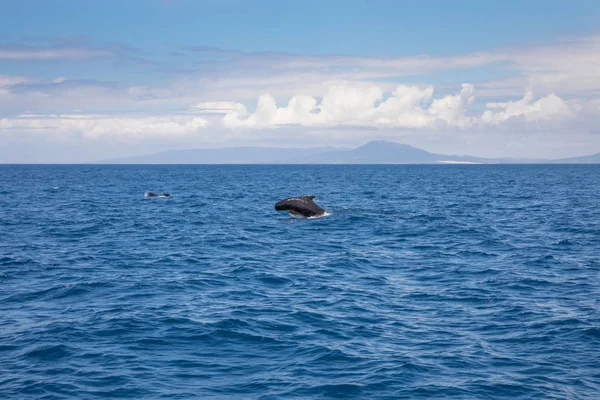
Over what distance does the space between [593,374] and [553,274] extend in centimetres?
1098

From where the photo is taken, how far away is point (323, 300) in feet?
66.5

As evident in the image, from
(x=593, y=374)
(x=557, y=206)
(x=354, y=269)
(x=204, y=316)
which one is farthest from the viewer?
(x=557, y=206)

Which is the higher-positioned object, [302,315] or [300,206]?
[300,206]

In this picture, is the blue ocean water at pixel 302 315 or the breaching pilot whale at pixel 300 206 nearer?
the blue ocean water at pixel 302 315

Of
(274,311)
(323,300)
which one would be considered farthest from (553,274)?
(274,311)

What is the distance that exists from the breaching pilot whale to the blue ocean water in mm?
6654

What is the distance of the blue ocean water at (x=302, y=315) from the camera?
1331 centimetres

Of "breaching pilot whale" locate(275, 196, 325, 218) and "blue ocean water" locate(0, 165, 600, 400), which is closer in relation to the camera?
"blue ocean water" locate(0, 165, 600, 400)

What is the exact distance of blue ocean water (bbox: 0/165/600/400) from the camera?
43.7 feet

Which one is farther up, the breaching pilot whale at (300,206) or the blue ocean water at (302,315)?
the breaching pilot whale at (300,206)

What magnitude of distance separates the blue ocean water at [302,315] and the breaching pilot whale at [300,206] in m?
6.65

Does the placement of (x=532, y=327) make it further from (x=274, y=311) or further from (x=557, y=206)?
(x=557, y=206)

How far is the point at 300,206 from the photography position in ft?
145

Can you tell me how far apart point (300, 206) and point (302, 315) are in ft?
85.0
